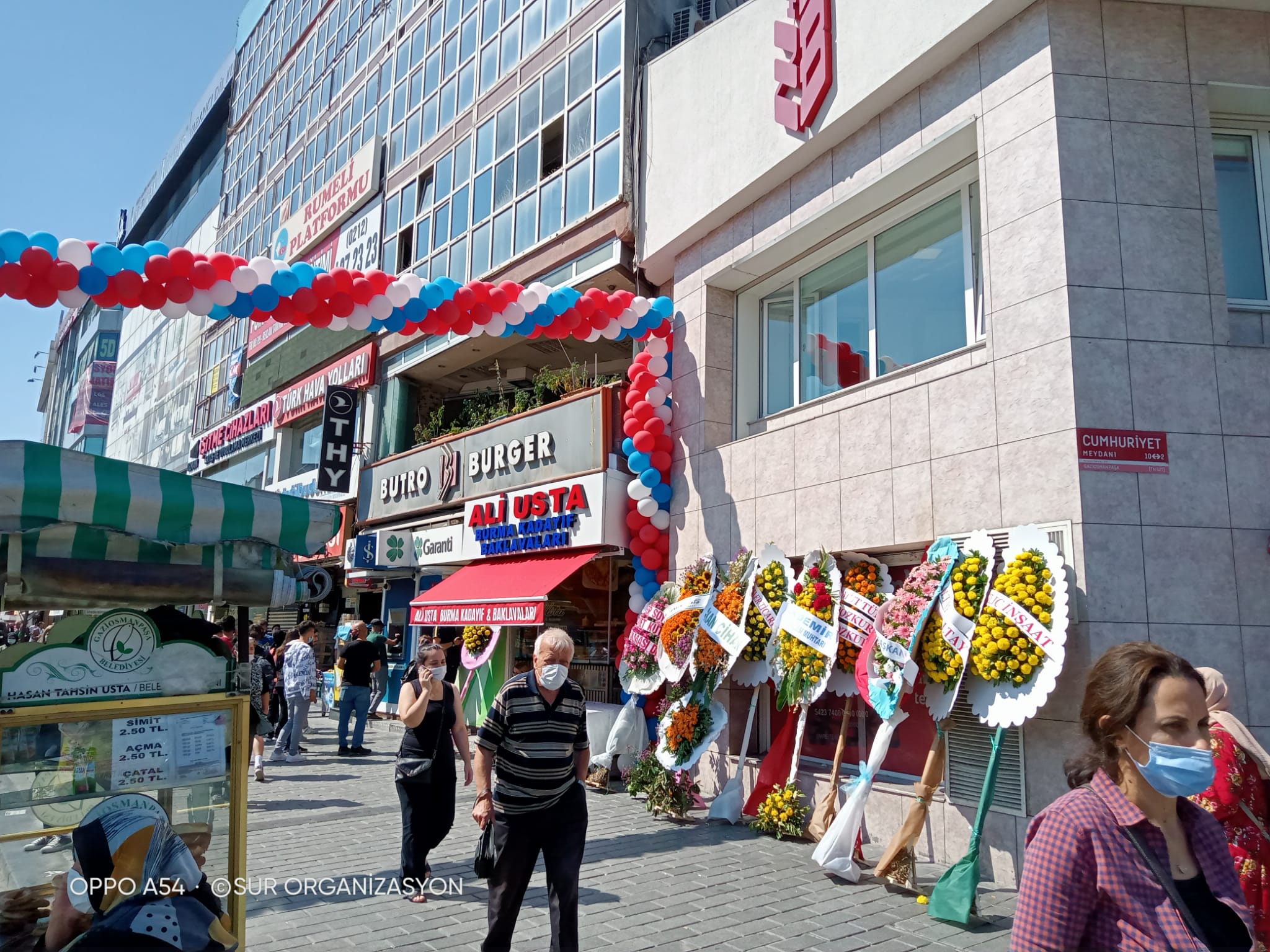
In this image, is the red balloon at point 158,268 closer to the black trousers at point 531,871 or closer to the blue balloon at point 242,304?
the blue balloon at point 242,304

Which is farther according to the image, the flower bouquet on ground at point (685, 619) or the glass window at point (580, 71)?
the glass window at point (580, 71)

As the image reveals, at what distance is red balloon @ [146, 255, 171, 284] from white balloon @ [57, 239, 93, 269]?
1.73 ft

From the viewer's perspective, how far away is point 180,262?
353 inches

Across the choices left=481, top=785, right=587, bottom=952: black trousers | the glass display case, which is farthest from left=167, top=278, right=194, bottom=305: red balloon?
left=481, top=785, right=587, bottom=952: black trousers

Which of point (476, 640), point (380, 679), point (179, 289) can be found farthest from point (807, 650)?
point (380, 679)

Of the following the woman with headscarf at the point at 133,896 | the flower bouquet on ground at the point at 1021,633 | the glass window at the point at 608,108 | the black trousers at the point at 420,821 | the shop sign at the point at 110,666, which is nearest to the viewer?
the woman with headscarf at the point at 133,896

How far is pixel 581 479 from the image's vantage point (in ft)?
39.7

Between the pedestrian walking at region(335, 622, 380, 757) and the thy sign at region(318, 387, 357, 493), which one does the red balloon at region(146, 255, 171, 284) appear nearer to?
the pedestrian walking at region(335, 622, 380, 757)

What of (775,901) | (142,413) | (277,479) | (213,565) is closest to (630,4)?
(213,565)

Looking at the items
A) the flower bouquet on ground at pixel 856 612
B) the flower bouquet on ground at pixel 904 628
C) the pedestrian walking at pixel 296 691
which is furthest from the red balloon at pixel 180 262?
the flower bouquet on ground at pixel 904 628

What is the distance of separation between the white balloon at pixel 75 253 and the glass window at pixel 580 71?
25.4 feet

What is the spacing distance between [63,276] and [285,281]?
202cm

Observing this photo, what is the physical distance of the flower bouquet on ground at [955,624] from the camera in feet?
21.0

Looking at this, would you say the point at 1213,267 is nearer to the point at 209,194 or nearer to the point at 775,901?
the point at 775,901
